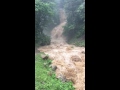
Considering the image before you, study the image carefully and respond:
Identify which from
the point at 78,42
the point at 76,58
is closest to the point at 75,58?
the point at 76,58

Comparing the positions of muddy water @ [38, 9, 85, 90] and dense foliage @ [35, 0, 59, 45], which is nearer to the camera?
muddy water @ [38, 9, 85, 90]

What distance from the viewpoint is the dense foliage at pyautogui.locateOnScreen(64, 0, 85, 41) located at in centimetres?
1407

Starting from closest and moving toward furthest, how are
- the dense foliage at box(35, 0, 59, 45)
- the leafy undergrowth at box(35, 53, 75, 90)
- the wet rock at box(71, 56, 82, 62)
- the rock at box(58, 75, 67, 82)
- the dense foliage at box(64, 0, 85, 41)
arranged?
the leafy undergrowth at box(35, 53, 75, 90) → the rock at box(58, 75, 67, 82) → the wet rock at box(71, 56, 82, 62) → the dense foliage at box(35, 0, 59, 45) → the dense foliage at box(64, 0, 85, 41)

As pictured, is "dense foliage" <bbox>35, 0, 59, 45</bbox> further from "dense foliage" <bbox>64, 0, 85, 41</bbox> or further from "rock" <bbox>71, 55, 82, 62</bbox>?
"rock" <bbox>71, 55, 82, 62</bbox>

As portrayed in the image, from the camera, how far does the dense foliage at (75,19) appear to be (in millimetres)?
14070

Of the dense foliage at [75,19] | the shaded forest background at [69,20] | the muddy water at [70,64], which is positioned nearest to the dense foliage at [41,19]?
the shaded forest background at [69,20]

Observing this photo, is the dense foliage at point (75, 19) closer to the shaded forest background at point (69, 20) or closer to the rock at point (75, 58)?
the shaded forest background at point (69, 20)

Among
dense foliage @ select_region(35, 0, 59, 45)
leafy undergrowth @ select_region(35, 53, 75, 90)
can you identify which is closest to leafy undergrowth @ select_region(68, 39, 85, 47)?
dense foliage @ select_region(35, 0, 59, 45)

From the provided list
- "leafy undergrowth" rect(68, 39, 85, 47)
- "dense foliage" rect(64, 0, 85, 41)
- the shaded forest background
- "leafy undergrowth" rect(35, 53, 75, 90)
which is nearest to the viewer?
"leafy undergrowth" rect(35, 53, 75, 90)

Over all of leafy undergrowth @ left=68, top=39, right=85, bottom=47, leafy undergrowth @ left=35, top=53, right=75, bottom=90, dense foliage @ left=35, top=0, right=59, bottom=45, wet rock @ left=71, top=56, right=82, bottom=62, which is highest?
dense foliage @ left=35, top=0, right=59, bottom=45
